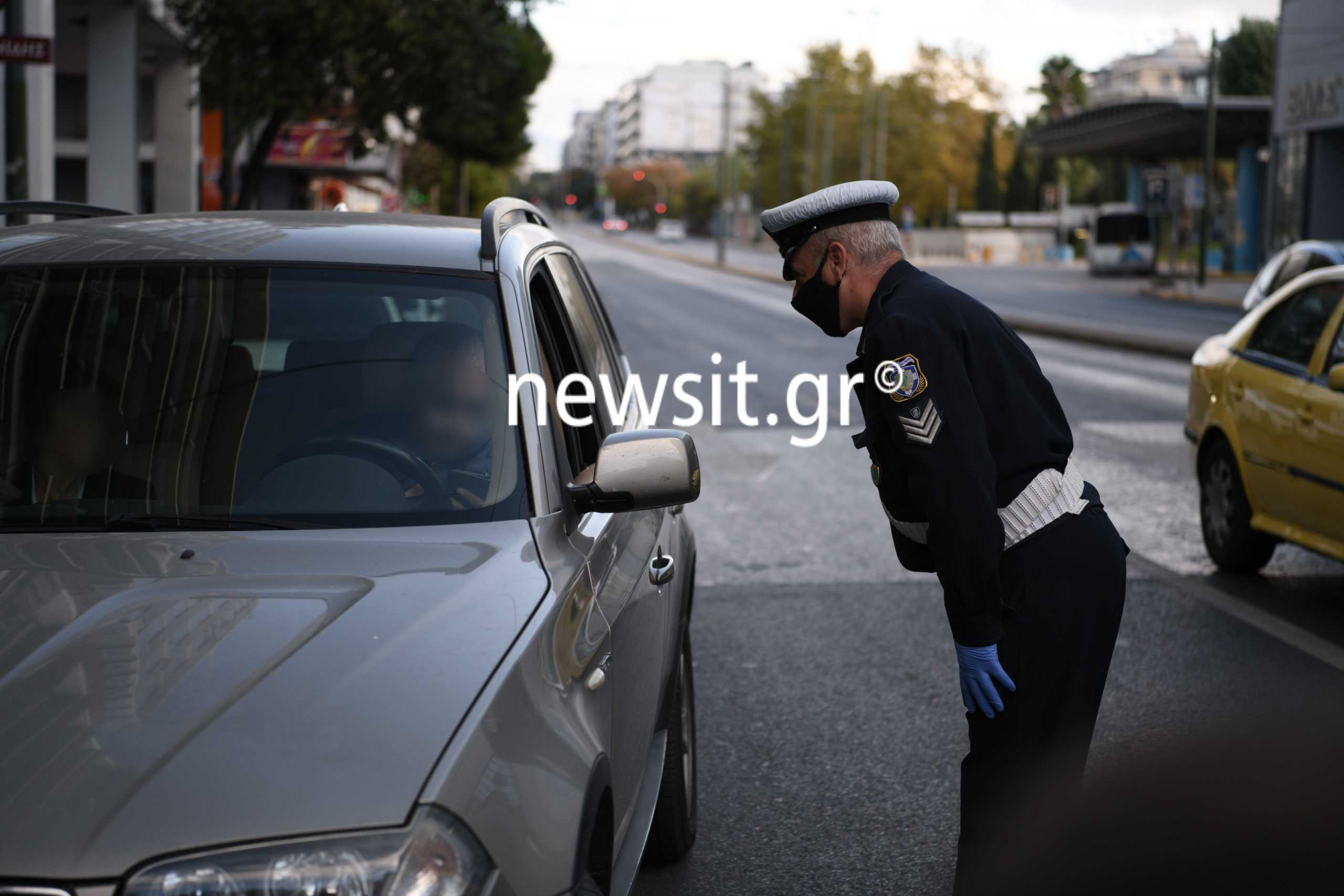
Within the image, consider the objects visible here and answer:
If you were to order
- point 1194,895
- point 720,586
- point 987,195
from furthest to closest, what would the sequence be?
1. point 987,195
2. point 720,586
3. point 1194,895

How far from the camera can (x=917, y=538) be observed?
10.8 ft

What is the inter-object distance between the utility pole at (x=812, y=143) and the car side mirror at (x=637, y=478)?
8360 centimetres

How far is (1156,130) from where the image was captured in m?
54.5

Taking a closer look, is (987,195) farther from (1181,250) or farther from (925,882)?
(925,882)

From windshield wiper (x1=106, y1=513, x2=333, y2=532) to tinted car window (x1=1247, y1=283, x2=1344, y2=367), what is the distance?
606 cm

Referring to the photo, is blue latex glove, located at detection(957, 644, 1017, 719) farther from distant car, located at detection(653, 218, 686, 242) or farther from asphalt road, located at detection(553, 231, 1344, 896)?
distant car, located at detection(653, 218, 686, 242)

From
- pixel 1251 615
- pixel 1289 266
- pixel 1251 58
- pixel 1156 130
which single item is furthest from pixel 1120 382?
pixel 1251 58

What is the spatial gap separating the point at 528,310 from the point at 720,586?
475 centimetres

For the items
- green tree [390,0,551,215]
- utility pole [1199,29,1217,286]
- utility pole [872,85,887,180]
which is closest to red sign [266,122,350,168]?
green tree [390,0,551,215]

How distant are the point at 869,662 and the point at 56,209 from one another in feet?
12.0

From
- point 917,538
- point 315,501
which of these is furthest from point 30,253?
point 917,538

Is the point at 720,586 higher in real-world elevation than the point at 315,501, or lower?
lower

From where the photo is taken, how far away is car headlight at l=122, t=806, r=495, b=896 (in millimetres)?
1951

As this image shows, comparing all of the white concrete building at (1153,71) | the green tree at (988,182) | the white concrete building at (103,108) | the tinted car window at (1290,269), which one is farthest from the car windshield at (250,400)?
the white concrete building at (1153,71)
